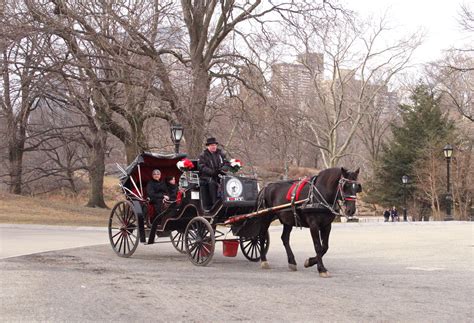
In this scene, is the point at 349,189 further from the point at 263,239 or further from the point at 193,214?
the point at 193,214

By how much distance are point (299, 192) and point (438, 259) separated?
4.47 meters

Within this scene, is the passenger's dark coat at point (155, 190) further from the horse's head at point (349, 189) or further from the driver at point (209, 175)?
the horse's head at point (349, 189)

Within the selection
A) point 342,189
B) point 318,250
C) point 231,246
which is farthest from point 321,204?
point 231,246

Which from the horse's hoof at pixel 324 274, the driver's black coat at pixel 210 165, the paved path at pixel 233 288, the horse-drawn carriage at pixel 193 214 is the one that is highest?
the driver's black coat at pixel 210 165

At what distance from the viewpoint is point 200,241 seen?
11336mm

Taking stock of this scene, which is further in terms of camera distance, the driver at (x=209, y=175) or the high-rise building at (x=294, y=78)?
the high-rise building at (x=294, y=78)

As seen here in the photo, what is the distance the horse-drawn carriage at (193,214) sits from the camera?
11336mm

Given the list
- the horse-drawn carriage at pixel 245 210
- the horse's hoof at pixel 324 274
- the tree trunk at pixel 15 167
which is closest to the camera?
the horse's hoof at pixel 324 274

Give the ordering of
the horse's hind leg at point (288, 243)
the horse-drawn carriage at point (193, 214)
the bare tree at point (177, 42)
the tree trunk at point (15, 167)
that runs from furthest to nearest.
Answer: the tree trunk at point (15, 167), the bare tree at point (177, 42), the horse-drawn carriage at point (193, 214), the horse's hind leg at point (288, 243)

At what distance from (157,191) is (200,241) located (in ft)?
7.27

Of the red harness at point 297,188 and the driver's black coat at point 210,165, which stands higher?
the driver's black coat at point 210,165

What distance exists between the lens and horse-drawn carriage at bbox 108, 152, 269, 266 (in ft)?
37.2

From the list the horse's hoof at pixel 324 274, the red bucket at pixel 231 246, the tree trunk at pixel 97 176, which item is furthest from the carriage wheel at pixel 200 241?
the tree trunk at pixel 97 176

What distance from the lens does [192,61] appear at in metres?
26.1
